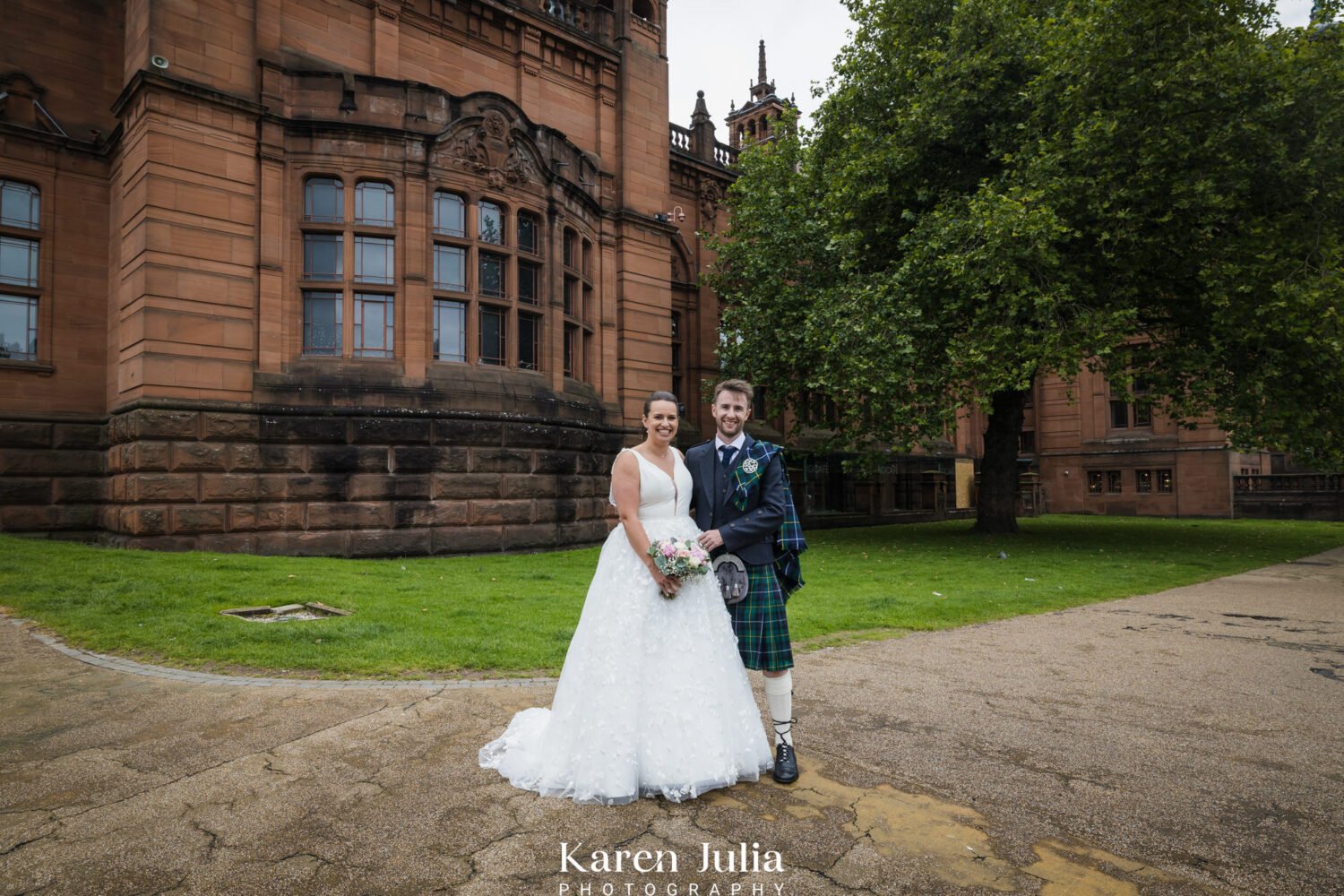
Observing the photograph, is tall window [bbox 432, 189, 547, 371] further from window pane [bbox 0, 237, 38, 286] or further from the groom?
the groom

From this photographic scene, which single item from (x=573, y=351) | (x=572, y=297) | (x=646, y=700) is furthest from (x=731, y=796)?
(x=572, y=297)

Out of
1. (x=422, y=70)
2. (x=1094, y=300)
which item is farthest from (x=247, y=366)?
(x=1094, y=300)

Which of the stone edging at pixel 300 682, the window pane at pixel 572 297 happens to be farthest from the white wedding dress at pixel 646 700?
the window pane at pixel 572 297

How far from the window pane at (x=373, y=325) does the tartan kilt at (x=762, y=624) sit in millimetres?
13251

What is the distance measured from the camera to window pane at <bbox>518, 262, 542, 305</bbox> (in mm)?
17844

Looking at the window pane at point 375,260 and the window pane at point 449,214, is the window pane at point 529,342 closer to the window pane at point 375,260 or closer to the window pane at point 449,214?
the window pane at point 449,214

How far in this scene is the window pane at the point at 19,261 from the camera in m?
15.8

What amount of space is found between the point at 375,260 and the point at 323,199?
1.60m

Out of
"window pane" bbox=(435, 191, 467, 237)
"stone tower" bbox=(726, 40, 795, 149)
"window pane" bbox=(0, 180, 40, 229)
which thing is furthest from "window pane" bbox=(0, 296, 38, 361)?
"stone tower" bbox=(726, 40, 795, 149)

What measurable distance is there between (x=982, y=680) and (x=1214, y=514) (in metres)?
37.8

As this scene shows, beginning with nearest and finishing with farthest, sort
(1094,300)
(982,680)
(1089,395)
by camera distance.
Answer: (982,680) < (1094,300) < (1089,395)

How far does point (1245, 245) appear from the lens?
15.2m

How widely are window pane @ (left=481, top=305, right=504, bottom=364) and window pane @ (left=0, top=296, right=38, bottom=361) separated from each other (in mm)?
9130

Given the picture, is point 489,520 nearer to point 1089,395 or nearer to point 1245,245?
point 1245,245
